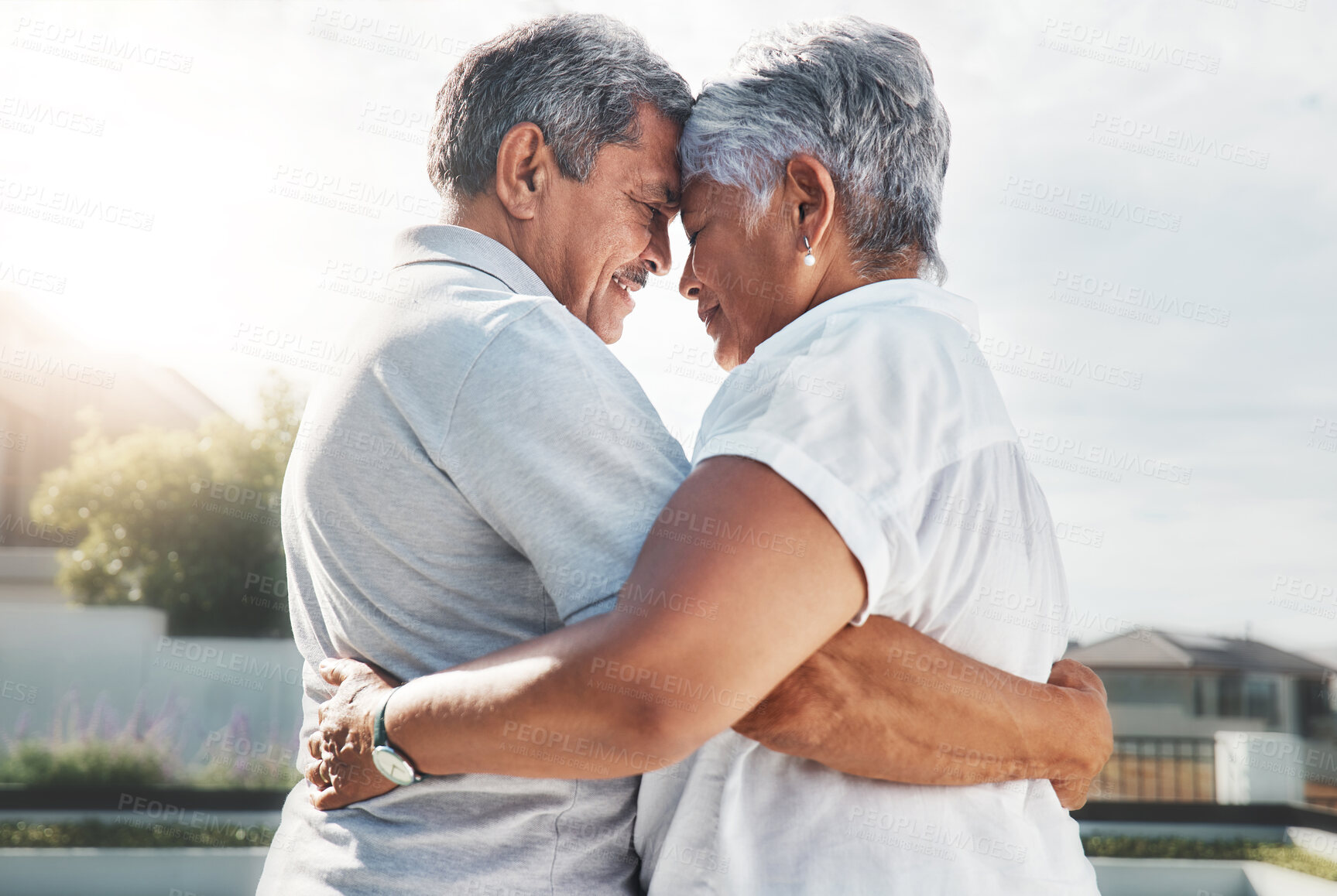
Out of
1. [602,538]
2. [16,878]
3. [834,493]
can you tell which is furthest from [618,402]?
[16,878]

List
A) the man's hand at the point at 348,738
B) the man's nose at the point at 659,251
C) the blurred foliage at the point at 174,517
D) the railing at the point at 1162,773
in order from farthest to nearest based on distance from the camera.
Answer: the blurred foliage at the point at 174,517
the railing at the point at 1162,773
the man's nose at the point at 659,251
the man's hand at the point at 348,738

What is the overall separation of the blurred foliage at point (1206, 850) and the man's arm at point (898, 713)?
12.2 m

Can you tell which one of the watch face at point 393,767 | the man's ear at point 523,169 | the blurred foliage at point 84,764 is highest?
the man's ear at point 523,169

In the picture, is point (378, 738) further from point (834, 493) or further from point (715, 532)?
point (834, 493)

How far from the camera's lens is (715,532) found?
1041 mm

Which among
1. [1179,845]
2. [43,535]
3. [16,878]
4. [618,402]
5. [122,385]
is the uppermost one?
[618,402]

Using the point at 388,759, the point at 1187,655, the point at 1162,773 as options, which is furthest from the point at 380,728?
the point at 1187,655

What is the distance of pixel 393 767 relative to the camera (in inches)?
48.0

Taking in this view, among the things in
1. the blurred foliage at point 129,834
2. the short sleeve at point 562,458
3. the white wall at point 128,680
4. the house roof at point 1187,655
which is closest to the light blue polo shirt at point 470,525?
the short sleeve at point 562,458

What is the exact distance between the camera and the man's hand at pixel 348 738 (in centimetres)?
127

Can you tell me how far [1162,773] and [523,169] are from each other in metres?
13.9

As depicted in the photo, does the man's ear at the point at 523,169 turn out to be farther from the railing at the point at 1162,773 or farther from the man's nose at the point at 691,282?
the railing at the point at 1162,773

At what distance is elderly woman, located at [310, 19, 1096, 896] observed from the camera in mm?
1043

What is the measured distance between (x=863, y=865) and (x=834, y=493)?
0.50 m
